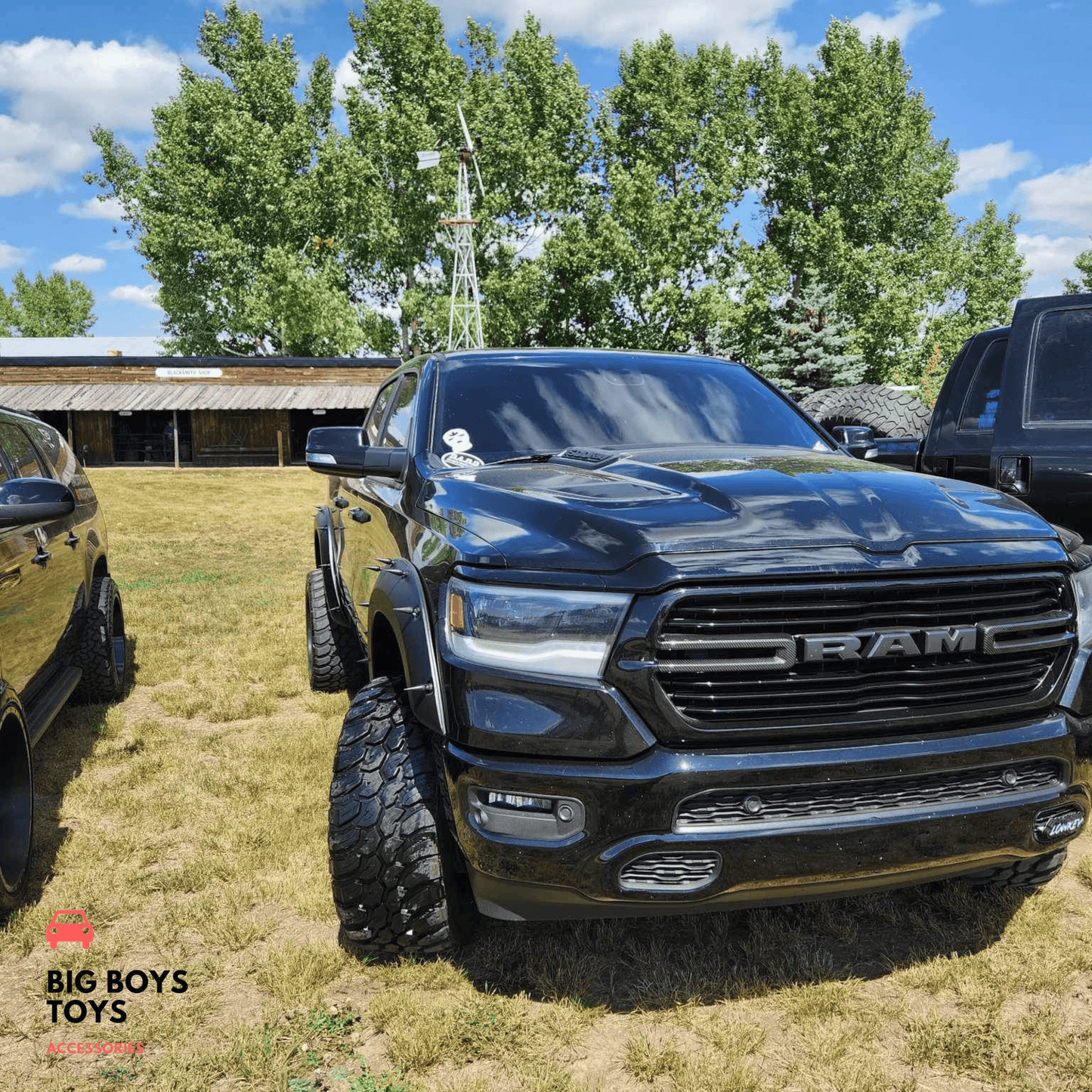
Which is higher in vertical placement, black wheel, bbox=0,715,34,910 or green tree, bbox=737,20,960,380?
green tree, bbox=737,20,960,380

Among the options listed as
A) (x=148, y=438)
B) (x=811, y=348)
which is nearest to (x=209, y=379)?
(x=148, y=438)

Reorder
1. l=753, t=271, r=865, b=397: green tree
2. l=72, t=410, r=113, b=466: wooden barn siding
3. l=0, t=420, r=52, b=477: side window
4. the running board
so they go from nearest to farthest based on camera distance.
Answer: the running board < l=0, t=420, r=52, b=477: side window < l=753, t=271, r=865, b=397: green tree < l=72, t=410, r=113, b=466: wooden barn siding

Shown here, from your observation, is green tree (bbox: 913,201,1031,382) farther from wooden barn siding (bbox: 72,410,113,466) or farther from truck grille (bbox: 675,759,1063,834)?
truck grille (bbox: 675,759,1063,834)

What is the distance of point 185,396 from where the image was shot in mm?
33531

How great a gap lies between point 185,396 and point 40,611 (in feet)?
104

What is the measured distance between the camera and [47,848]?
379cm

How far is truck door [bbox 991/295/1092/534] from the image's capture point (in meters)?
4.57

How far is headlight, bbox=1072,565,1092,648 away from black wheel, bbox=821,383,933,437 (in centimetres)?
564

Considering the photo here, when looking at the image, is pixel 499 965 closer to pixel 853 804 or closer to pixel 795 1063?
pixel 795 1063

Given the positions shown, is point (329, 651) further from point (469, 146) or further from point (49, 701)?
point (469, 146)

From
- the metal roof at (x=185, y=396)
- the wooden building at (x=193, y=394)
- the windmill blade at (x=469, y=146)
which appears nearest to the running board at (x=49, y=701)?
the metal roof at (x=185, y=396)

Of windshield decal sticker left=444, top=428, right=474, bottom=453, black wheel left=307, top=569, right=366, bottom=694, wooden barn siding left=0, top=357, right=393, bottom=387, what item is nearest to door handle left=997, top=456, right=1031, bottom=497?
windshield decal sticker left=444, top=428, right=474, bottom=453

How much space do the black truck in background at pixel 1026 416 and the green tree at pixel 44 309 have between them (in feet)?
297

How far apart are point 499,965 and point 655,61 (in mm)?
41837
